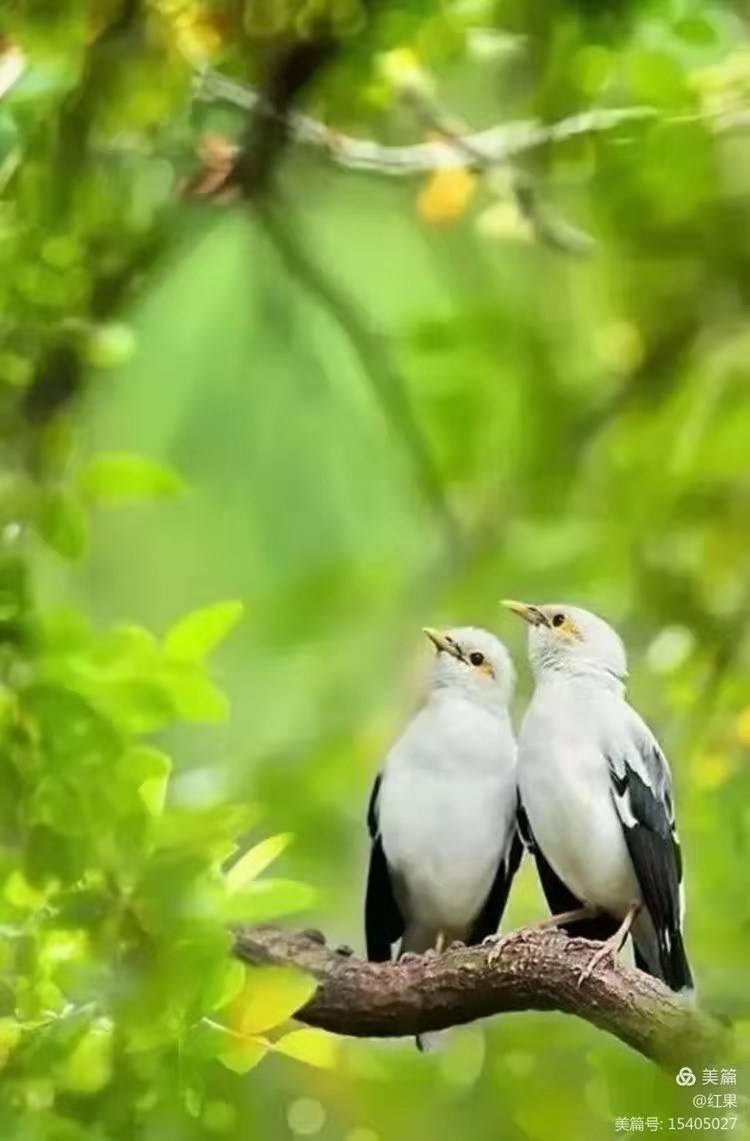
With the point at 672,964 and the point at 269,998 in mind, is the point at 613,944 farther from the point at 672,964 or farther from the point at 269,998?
the point at 269,998

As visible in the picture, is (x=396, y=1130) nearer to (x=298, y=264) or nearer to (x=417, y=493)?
(x=417, y=493)

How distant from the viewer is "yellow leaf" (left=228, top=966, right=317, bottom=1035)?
1.15 metres

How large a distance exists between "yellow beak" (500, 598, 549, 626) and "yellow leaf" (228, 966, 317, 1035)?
293mm

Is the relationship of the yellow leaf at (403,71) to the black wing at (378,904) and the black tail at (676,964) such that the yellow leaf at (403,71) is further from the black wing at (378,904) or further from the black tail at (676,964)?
the black tail at (676,964)

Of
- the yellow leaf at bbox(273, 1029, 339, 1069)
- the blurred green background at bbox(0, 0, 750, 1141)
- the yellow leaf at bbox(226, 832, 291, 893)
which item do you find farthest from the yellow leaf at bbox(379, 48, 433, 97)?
the yellow leaf at bbox(273, 1029, 339, 1069)

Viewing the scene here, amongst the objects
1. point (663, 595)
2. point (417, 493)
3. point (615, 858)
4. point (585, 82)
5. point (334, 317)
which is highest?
point (585, 82)

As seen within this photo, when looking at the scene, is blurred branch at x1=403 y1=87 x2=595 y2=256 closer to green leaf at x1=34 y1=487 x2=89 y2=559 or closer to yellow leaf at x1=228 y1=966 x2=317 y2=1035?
green leaf at x1=34 y1=487 x2=89 y2=559

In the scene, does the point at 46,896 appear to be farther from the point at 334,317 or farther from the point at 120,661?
the point at 334,317

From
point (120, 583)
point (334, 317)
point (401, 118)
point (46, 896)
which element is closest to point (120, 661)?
point (120, 583)

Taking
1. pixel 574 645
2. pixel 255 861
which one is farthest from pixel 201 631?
pixel 574 645

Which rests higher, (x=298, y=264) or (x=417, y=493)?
(x=298, y=264)

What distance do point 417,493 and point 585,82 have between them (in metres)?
0.32

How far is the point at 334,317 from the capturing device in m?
1.24

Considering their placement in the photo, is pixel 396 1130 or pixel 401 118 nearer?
pixel 396 1130
